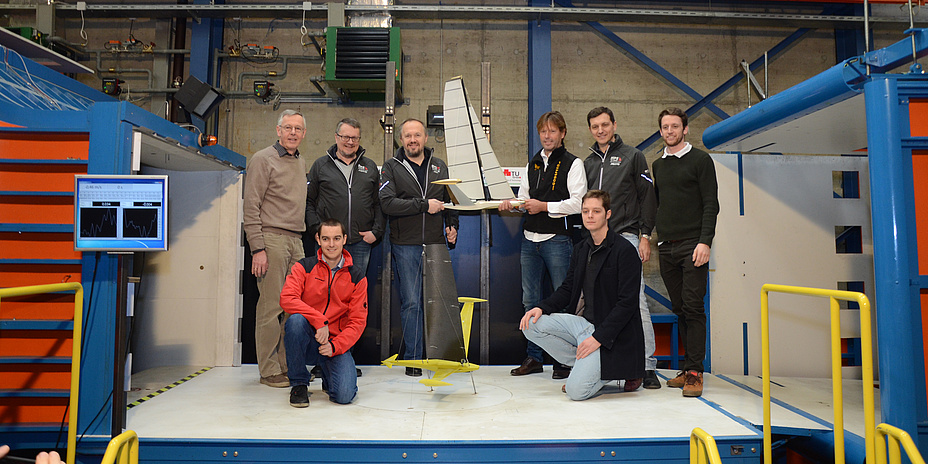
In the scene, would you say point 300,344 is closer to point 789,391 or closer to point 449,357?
point 449,357

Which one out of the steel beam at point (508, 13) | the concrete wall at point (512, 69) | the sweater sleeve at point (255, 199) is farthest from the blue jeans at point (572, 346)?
the steel beam at point (508, 13)

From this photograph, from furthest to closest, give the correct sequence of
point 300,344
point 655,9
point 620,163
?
point 655,9 → point 620,163 → point 300,344

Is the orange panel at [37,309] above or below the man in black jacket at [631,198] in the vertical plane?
below

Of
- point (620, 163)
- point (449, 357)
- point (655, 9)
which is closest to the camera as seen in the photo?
point (449, 357)

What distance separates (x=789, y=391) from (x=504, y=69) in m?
4.73

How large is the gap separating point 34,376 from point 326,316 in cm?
143

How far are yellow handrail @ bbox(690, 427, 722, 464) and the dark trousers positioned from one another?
1.34 m

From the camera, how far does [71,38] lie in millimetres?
6895

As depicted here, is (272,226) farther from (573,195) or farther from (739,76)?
(739,76)

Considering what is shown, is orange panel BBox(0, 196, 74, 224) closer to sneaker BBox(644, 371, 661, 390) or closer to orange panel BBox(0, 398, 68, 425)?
orange panel BBox(0, 398, 68, 425)

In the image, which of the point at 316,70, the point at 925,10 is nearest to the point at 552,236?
the point at 316,70

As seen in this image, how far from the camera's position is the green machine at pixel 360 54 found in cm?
605

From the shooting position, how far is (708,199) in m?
3.41

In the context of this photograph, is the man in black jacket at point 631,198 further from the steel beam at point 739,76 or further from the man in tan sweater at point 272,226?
the steel beam at point 739,76
